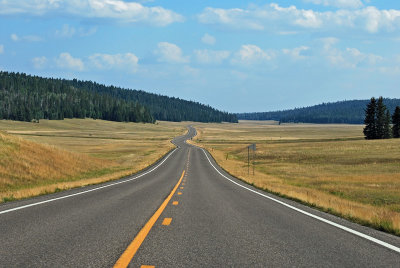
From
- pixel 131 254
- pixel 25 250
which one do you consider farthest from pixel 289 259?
pixel 25 250

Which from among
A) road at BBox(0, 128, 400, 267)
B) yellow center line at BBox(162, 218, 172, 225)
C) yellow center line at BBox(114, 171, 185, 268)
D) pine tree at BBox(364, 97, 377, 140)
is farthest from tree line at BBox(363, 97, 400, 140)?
yellow center line at BBox(114, 171, 185, 268)

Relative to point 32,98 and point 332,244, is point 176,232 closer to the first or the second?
point 332,244

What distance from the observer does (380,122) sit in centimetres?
8762

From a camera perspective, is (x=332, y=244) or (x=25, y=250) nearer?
(x=25, y=250)

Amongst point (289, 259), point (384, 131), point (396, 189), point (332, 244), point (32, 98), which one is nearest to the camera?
point (289, 259)

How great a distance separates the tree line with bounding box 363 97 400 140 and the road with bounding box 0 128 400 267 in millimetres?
86697

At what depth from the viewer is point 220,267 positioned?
5043 mm

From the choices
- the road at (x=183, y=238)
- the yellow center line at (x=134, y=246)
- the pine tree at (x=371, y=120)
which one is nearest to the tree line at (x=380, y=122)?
the pine tree at (x=371, y=120)

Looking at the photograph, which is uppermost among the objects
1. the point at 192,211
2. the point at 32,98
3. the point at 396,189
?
the point at 32,98

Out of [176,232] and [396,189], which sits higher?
[176,232]

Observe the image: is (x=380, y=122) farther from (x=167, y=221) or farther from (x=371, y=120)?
(x=167, y=221)

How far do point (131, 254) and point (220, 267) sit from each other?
149 cm

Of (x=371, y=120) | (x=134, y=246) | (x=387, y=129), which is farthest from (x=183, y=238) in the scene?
(x=371, y=120)

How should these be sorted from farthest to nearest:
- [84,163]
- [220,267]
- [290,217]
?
[84,163]
[290,217]
[220,267]
